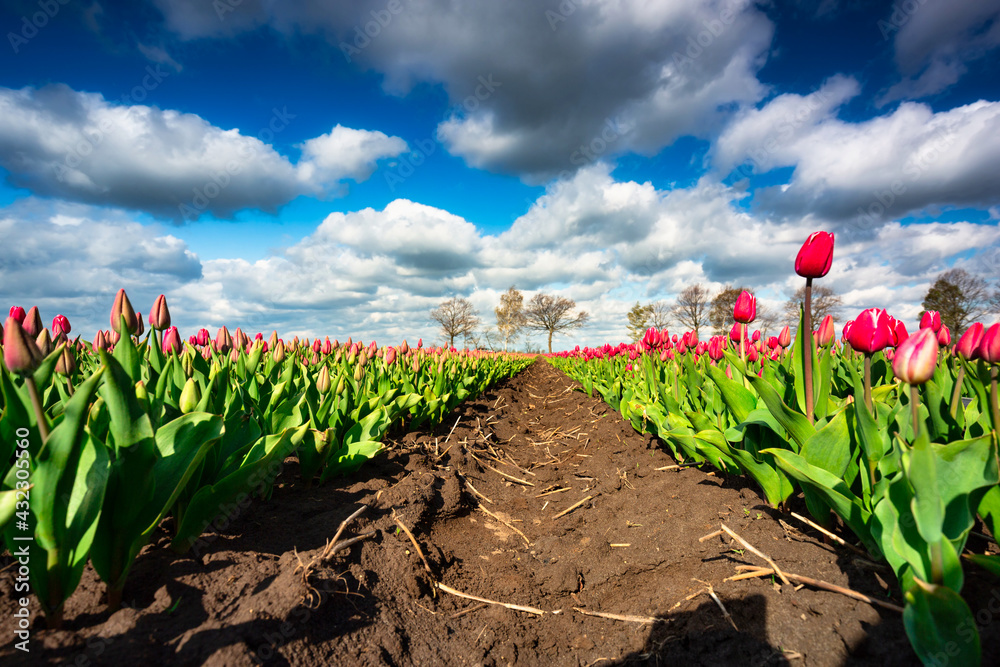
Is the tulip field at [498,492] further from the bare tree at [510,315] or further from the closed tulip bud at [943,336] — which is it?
the bare tree at [510,315]

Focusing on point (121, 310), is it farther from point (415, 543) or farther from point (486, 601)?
point (486, 601)

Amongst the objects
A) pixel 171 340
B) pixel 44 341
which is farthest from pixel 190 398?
pixel 171 340

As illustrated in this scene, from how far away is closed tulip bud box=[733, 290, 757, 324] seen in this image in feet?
10.4

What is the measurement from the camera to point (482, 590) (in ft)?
7.48

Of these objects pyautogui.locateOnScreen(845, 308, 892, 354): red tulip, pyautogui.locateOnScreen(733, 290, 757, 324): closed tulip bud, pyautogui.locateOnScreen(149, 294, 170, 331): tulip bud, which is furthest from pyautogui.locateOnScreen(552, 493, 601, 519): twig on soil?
pyautogui.locateOnScreen(149, 294, 170, 331): tulip bud

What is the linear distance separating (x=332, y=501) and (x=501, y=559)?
997 mm

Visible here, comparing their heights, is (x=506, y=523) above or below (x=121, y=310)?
below

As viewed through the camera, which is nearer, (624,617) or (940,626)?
(940,626)

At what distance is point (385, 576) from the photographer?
201 cm

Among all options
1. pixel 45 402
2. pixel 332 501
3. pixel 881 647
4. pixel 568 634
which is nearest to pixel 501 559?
pixel 568 634

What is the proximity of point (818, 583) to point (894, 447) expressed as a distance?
0.53 m

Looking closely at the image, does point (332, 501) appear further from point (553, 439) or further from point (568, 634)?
point (553, 439)

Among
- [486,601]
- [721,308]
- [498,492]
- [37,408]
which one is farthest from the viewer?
[721,308]

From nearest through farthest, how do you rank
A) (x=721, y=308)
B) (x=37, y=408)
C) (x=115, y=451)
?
(x=37, y=408)
(x=115, y=451)
(x=721, y=308)
